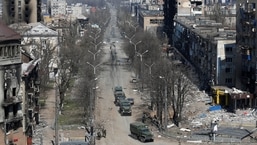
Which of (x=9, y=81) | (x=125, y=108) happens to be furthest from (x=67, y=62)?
(x=9, y=81)

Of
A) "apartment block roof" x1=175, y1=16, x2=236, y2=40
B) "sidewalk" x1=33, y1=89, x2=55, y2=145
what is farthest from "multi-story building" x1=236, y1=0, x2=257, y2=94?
"sidewalk" x1=33, y1=89, x2=55, y2=145

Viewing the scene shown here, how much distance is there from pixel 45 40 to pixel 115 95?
17.6 meters

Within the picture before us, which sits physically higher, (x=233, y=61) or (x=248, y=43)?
(x=248, y=43)

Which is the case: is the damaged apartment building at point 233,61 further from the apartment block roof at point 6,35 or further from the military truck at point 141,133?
the apartment block roof at point 6,35

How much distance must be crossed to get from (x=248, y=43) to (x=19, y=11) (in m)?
41.5

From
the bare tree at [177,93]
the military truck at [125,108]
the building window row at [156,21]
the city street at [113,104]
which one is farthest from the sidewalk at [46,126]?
the building window row at [156,21]

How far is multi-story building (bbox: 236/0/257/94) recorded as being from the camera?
135 ft

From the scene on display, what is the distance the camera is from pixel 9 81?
879 inches

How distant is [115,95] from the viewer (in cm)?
4306

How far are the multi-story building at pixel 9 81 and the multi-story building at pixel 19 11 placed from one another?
55651 mm

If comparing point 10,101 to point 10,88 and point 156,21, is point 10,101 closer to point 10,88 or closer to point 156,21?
point 10,88

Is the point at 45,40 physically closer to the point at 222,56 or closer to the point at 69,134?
the point at 222,56

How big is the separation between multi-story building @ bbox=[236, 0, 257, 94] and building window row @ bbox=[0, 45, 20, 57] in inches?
815

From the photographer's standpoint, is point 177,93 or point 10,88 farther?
point 177,93
